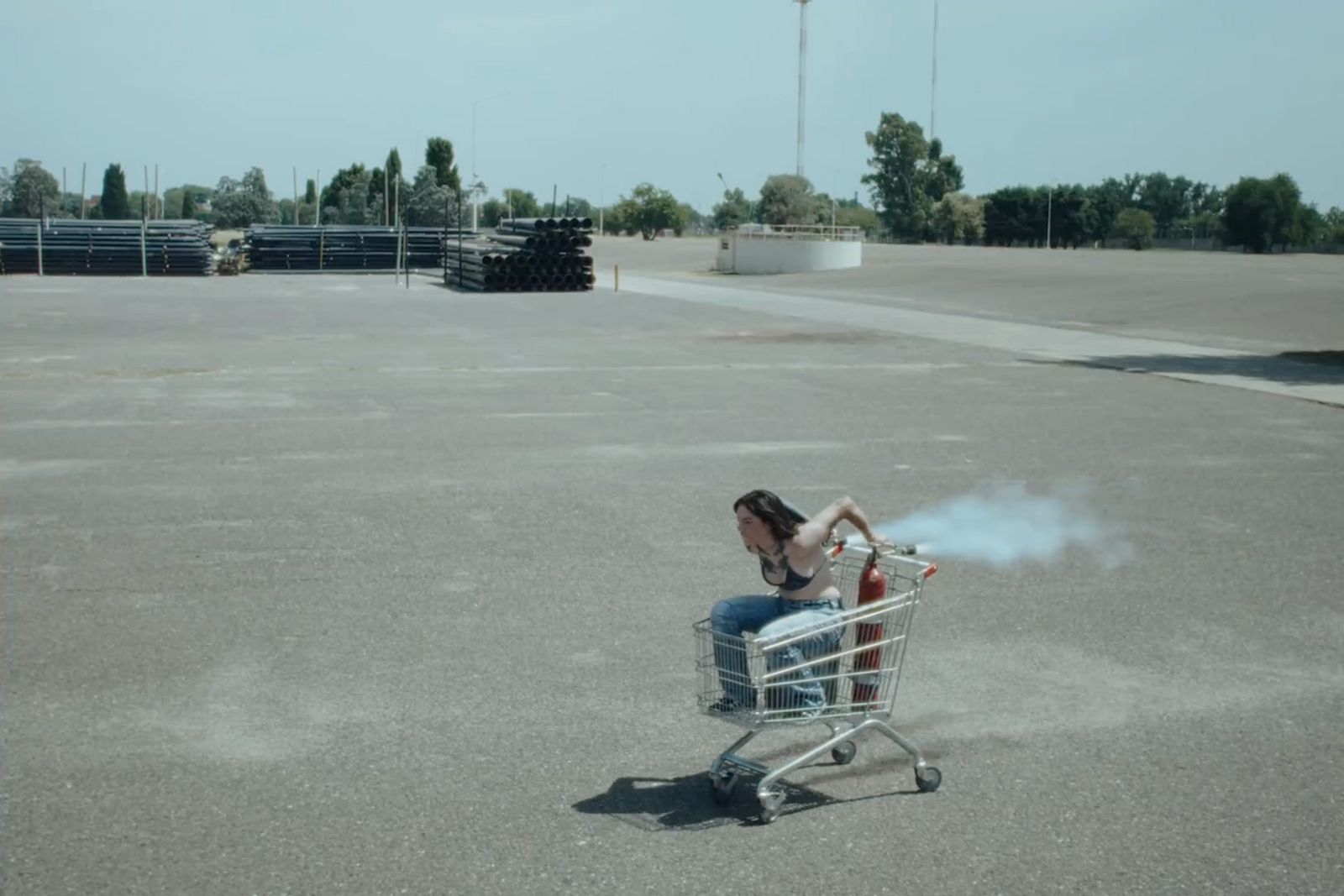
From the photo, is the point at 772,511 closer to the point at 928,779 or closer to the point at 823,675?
the point at 823,675

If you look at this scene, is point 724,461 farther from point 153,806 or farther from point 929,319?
point 929,319

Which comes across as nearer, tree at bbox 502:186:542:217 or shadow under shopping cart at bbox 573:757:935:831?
shadow under shopping cart at bbox 573:757:935:831

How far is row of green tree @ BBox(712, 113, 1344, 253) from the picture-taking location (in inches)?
4781

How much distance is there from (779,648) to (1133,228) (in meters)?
148

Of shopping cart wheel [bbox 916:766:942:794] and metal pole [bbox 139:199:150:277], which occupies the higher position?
metal pole [bbox 139:199:150:277]

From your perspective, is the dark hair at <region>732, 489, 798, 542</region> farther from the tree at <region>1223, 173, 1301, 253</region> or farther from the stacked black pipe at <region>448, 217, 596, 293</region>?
the tree at <region>1223, 173, 1301, 253</region>

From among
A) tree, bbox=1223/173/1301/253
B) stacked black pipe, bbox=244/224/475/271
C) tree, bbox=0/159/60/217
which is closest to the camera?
stacked black pipe, bbox=244/224/475/271

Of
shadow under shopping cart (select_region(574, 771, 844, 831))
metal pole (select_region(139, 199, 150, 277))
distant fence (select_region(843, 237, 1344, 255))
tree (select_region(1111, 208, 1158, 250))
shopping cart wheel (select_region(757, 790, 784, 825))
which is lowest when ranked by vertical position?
shadow under shopping cart (select_region(574, 771, 844, 831))

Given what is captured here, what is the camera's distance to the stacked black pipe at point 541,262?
1833 inches

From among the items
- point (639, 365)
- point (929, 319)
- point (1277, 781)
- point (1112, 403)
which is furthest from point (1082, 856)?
point (929, 319)

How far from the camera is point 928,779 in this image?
5.57 metres

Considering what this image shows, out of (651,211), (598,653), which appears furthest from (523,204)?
(598,653)

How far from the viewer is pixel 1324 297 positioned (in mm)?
38969

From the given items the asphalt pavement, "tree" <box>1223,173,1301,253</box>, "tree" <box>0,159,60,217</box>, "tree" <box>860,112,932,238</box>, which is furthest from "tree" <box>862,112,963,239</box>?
the asphalt pavement
